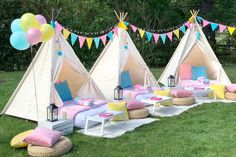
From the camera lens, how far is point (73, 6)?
1734cm

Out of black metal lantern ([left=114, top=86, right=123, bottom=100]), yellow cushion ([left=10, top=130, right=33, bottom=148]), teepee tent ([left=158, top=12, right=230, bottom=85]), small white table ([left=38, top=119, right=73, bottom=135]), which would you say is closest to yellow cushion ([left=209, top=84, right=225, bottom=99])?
teepee tent ([left=158, top=12, right=230, bottom=85])

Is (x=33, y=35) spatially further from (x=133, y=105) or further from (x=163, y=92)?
(x=163, y=92)

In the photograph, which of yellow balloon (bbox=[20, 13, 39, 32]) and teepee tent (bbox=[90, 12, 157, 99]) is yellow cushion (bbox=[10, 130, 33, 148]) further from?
teepee tent (bbox=[90, 12, 157, 99])

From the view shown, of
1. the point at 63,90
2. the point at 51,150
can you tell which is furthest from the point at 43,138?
the point at 63,90

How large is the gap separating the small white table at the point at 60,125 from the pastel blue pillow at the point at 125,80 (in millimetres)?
3421

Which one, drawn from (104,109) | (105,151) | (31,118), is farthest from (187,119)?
(31,118)

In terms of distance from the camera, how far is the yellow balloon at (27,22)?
6.06m

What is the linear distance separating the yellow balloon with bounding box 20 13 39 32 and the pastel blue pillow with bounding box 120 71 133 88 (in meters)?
4.15

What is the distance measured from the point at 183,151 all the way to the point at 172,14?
1172 cm

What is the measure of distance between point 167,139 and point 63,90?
9.65 feet

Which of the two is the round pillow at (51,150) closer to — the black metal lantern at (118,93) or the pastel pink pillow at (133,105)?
the pastel pink pillow at (133,105)

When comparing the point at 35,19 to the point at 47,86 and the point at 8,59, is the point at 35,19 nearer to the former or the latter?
the point at 47,86

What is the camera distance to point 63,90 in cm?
832

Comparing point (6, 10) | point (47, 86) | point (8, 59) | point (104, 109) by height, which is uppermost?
point (6, 10)
